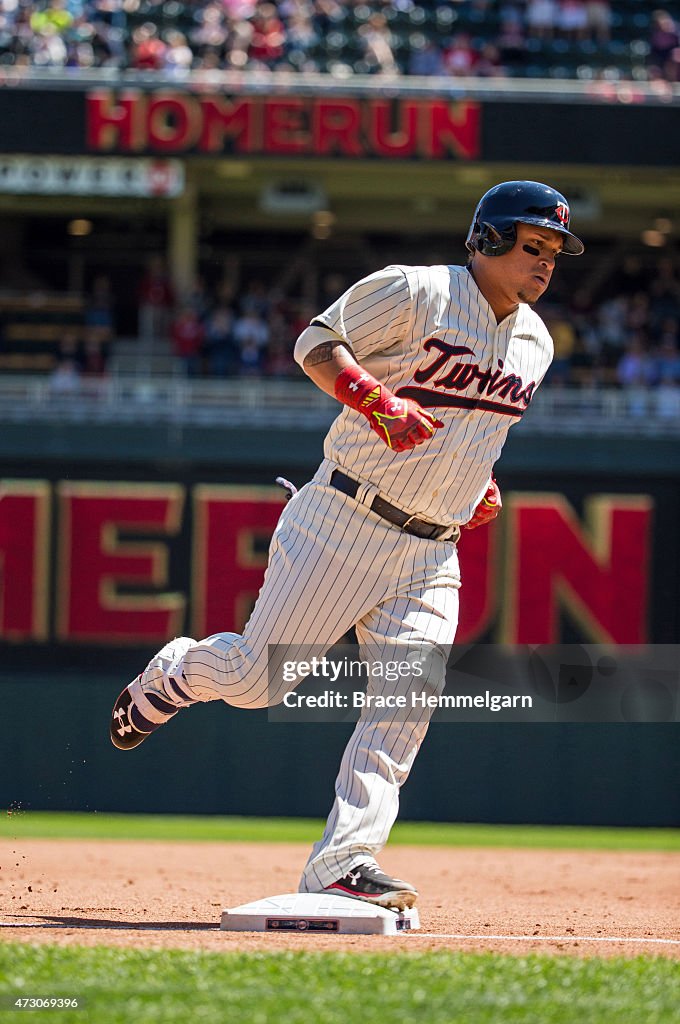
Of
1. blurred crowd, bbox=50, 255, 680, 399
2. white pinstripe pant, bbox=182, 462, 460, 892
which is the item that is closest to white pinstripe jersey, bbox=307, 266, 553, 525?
white pinstripe pant, bbox=182, 462, 460, 892

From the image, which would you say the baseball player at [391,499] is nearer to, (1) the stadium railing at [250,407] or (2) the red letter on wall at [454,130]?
(1) the stadium railing at [250,407]

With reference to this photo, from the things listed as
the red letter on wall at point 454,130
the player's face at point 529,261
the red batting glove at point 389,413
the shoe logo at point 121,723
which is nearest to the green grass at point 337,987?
the shoe logo at point 121,723

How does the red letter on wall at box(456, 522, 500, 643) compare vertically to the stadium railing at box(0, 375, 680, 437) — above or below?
below

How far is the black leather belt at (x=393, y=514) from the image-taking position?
4363 mm

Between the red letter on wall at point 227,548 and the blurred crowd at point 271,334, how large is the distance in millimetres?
1672

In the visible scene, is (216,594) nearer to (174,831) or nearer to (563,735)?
(174,831)

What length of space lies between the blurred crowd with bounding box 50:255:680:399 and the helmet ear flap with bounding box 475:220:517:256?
9016mm

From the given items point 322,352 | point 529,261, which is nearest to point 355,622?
point 322,352

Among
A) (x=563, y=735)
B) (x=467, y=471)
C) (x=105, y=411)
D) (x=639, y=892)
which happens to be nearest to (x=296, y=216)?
(x=105, y=411)

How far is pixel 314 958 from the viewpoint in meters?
3.50

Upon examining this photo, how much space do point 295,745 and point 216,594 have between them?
1.58 metres

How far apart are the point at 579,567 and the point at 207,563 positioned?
9.95 feet

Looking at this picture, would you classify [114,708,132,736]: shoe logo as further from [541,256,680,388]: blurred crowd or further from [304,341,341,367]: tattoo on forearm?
[541,256,680,388]: blurred crowd

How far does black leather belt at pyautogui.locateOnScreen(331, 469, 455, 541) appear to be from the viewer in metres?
4.36
